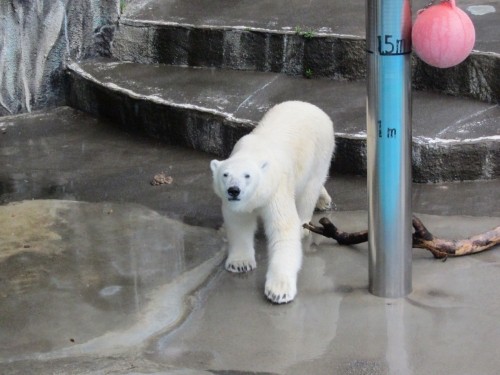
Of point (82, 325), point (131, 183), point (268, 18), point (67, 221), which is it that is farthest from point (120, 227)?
point (268, 18)

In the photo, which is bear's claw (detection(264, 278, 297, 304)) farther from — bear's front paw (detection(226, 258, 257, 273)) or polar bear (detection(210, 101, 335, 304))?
bear's front paw (detection(226, 258, 257, 273))

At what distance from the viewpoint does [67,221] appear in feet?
15.9

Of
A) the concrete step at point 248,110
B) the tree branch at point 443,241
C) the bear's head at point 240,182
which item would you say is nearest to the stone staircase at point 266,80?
the concrete step at point 248,110

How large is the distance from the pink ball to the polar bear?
0.99 m

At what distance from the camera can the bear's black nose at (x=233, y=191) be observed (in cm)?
380

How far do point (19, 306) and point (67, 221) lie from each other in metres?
1.06

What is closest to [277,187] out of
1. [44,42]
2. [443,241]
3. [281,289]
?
[281,289]

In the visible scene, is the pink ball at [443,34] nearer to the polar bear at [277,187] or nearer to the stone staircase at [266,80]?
the polar bear at [277,187]

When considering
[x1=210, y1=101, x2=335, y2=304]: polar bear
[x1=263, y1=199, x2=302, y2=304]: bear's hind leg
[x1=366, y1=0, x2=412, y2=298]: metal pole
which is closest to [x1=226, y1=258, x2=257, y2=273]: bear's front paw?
[x1=210, y1=101, x2=335, y2=304]: polar bear

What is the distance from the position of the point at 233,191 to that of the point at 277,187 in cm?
30

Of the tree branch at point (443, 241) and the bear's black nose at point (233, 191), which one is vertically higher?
the bear's black nose at point (233, 191)

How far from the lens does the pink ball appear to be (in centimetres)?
324

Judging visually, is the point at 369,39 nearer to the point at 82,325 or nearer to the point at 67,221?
the point at 82,325

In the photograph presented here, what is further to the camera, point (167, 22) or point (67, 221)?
point (167, 22)
